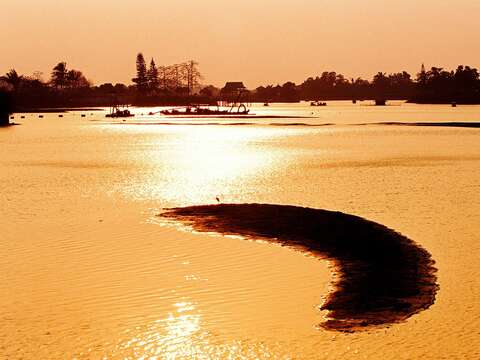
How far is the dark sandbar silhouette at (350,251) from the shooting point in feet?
47.4

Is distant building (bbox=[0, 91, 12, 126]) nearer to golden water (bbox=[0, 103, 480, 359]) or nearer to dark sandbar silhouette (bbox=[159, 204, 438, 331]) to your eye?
golden water (bbox=[0, 103, 480, 359])

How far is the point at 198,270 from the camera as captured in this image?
1795 centimetres

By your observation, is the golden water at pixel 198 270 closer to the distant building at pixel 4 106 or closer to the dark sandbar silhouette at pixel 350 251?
the dark sandbar silhouette at pixel 350 251

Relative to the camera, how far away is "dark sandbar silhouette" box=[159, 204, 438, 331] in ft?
47.4

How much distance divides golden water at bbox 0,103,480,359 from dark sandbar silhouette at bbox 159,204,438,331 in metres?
0.45

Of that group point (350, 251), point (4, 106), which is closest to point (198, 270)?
point (350, 251)

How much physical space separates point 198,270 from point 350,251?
4.55 metres

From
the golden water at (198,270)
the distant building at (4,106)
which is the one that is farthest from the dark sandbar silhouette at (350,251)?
the distant building at (4,106)

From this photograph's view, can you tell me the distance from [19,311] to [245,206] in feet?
48.0

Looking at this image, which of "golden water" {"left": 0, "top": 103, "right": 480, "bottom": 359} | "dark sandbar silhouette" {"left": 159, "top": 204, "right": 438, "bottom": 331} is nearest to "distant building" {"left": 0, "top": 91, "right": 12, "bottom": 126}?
"golden water" {"left": 0, "top": 103, "right": 480, "bottom": 359}

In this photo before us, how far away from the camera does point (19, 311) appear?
14.5 meters

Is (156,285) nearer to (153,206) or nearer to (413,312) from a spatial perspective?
(413,312)

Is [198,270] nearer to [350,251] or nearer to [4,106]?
[350,251]

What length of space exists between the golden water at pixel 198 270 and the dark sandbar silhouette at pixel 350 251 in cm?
45
